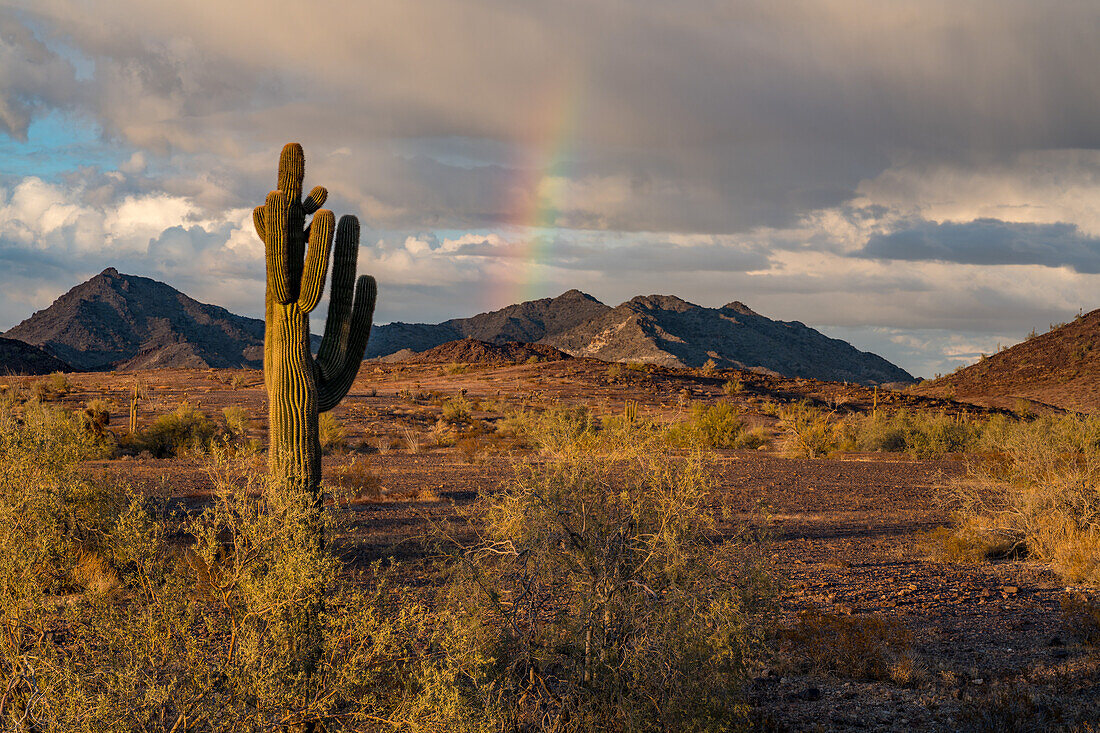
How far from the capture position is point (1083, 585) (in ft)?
35.2

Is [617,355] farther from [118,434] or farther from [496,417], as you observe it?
[118,434]

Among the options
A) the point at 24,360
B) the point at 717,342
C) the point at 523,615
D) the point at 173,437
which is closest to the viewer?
the point at 523,615

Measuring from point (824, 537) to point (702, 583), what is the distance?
9.73m

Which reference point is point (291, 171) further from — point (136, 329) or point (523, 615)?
point (136, 329)

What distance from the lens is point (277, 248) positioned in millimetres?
9344

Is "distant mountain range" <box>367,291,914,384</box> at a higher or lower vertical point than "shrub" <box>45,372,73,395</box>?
higher

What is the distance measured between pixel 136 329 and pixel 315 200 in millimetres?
115540

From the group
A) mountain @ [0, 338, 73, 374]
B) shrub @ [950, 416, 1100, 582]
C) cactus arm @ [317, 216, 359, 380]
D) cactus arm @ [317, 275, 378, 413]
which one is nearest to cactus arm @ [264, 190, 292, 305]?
cactus arm @ [317, 216, 359, 380]

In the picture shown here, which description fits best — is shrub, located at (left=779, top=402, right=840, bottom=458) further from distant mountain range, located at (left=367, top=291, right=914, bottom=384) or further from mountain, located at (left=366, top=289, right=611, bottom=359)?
mountain, located at (left=366, top=289, right=611, bottom=359)

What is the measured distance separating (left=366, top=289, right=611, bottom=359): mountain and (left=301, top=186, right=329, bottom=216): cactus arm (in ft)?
351

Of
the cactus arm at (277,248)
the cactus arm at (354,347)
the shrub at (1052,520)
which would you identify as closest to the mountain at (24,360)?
the cactus arm at (354,347)

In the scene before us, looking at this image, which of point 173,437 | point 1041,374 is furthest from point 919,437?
point 1041,374

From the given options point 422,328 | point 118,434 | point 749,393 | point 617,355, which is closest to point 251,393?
point 118,434

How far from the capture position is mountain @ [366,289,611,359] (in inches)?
4759
